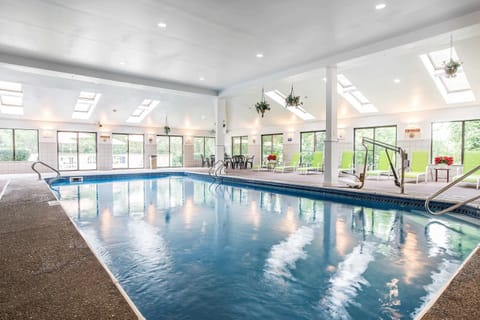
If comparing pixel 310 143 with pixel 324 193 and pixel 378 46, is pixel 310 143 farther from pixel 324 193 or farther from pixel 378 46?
pixel 378 46

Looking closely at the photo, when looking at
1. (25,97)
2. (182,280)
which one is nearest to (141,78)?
(25,97)

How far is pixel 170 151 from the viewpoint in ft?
52.4

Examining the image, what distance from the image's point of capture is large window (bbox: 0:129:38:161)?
1143 centimetres

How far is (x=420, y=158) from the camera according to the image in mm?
8305

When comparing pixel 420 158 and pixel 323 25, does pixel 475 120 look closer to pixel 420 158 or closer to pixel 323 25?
pixel 420 158

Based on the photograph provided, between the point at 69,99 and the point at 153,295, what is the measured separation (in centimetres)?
1071

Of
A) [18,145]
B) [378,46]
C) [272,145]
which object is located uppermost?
[378,46]

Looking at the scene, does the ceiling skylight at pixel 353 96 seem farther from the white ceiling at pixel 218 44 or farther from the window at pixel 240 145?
the window at pixel 240 145

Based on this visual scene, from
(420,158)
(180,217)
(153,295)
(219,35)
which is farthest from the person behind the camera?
(420,158)

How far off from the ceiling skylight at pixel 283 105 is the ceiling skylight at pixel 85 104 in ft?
21.9

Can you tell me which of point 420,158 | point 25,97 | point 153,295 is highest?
point 25,97

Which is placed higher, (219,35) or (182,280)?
(219,35)

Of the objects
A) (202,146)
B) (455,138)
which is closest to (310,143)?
(455,138)

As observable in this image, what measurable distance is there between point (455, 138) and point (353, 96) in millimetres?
3393
